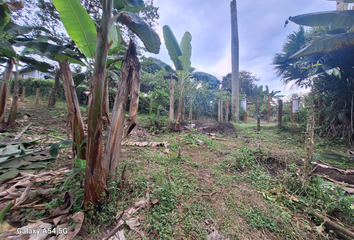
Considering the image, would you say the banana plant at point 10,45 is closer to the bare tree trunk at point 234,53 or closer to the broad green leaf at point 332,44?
the broad green leaf at point 332,44

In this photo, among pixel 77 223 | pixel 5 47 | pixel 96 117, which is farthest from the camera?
pixel 5 47

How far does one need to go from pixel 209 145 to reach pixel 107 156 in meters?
3.19

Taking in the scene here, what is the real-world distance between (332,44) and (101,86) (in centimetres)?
722

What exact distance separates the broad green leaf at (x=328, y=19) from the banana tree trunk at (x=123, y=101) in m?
5.44

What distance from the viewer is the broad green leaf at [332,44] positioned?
429 centimetres

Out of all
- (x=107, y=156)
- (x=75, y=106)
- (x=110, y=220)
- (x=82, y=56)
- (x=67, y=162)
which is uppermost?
(x=82, y=56)

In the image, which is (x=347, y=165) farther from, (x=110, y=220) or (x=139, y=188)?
(x=110, y=220)

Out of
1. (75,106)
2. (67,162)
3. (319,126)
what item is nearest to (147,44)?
(75,106)

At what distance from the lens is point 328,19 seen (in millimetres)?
4098

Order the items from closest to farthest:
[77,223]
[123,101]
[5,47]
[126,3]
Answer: [77,223], [123,101], [126,3], [5,47]

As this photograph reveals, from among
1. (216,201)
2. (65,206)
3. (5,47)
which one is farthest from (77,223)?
(5,47)

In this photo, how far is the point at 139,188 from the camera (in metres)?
1.80

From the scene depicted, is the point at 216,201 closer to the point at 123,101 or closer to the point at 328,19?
the point at 123,101

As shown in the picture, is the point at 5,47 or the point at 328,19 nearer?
the point at 5,47
